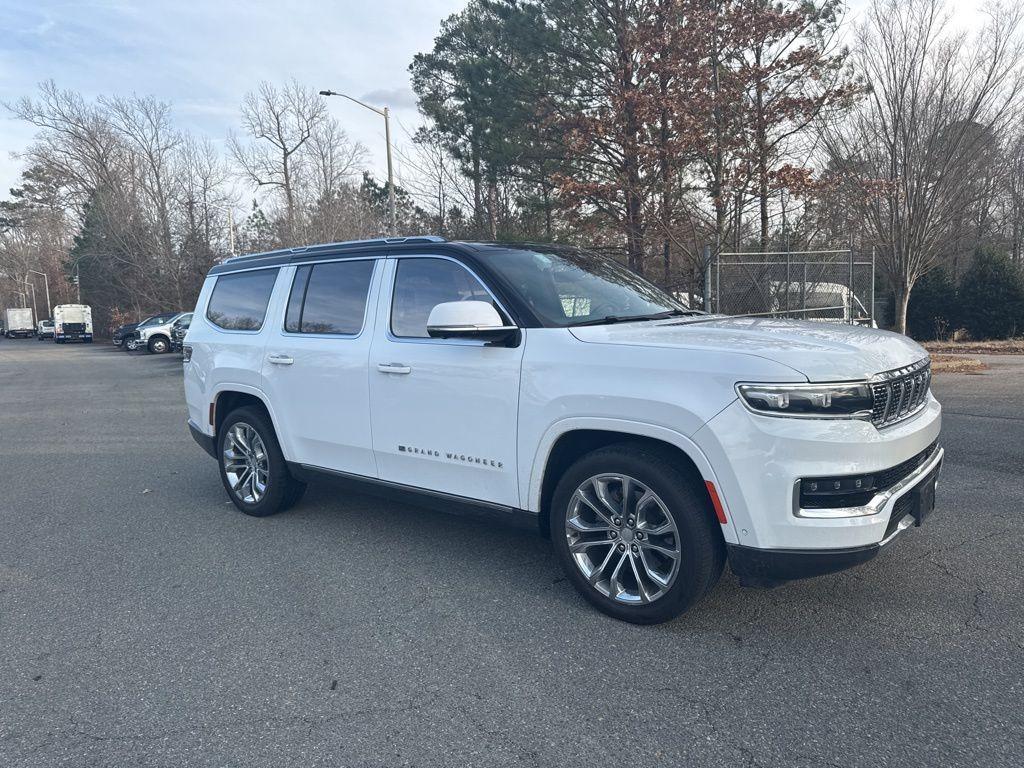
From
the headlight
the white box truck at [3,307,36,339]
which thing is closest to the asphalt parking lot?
the headlight

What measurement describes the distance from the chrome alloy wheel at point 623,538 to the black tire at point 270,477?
256 centimetres

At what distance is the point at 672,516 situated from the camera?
11.1ft

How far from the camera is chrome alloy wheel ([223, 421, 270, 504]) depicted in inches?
219

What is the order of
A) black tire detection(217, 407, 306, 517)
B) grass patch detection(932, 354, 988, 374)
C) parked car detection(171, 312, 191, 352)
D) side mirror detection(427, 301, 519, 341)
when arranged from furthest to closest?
parked car detection(171, 312, 191, 352) → grass patch detection(932, 354, 988, 374) → black tire detection(217, 407, 306, 517) → side mirror detection(427, 301, 519, 341)

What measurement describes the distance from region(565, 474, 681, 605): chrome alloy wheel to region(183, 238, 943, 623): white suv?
11 mm

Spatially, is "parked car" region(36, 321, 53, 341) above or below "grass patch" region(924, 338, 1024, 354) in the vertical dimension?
above

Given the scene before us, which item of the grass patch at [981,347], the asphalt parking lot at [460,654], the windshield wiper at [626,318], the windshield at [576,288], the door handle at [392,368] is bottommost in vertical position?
the grass patch at [981,347]

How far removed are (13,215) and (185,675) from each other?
8785 cm

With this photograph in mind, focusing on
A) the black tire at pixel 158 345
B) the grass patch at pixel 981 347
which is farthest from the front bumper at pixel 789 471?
the black tire at pixel 158 345

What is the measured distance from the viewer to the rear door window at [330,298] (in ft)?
15.7

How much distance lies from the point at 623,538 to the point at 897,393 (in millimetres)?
1410

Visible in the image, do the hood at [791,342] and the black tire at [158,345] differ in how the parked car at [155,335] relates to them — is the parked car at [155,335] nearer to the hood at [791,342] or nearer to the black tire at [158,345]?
the black tire at [158,345]

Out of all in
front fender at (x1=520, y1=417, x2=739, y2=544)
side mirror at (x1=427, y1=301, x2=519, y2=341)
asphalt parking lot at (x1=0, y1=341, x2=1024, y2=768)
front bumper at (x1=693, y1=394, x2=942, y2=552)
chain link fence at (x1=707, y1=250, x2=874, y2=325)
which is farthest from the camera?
chain link fence at (x1=707, y1=250, x2=874, y2=325)

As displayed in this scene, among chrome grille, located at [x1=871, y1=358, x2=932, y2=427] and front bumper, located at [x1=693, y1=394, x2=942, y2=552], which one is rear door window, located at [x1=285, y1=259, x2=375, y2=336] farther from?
chrome grille, located at [x1=871, y1=358, x2=932, y2=427]
